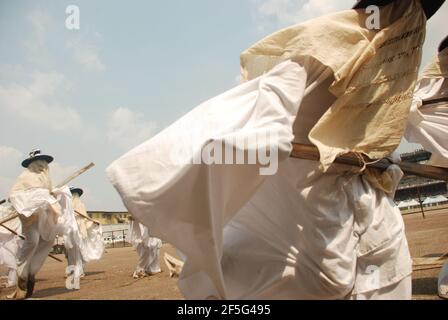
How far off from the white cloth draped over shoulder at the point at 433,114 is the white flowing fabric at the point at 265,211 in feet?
6.66

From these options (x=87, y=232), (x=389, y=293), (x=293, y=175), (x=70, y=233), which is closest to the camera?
(x=389, y=293)

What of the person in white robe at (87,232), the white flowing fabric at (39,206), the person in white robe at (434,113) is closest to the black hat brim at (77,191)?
the person in white robe at (87,232)

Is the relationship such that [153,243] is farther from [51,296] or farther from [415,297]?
[415,297]

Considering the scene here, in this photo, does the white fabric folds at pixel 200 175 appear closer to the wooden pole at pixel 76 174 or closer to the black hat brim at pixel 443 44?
the black hat brim at pixel 443 44

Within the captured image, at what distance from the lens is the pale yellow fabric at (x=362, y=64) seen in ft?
9.18

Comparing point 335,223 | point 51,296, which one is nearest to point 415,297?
point 335,223

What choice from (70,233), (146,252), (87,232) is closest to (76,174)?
(70,233)

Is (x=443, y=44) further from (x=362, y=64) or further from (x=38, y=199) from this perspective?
(x=38, y=199)

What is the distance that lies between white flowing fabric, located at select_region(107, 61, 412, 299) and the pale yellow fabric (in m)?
0.17

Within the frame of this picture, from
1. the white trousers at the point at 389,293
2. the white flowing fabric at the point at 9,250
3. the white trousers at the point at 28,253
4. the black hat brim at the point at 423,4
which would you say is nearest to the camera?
the white trousers at the point at 389,293

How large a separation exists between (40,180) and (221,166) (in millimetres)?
8506

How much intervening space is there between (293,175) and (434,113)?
259cm

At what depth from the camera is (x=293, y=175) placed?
300cm

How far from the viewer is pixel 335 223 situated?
2.66m
